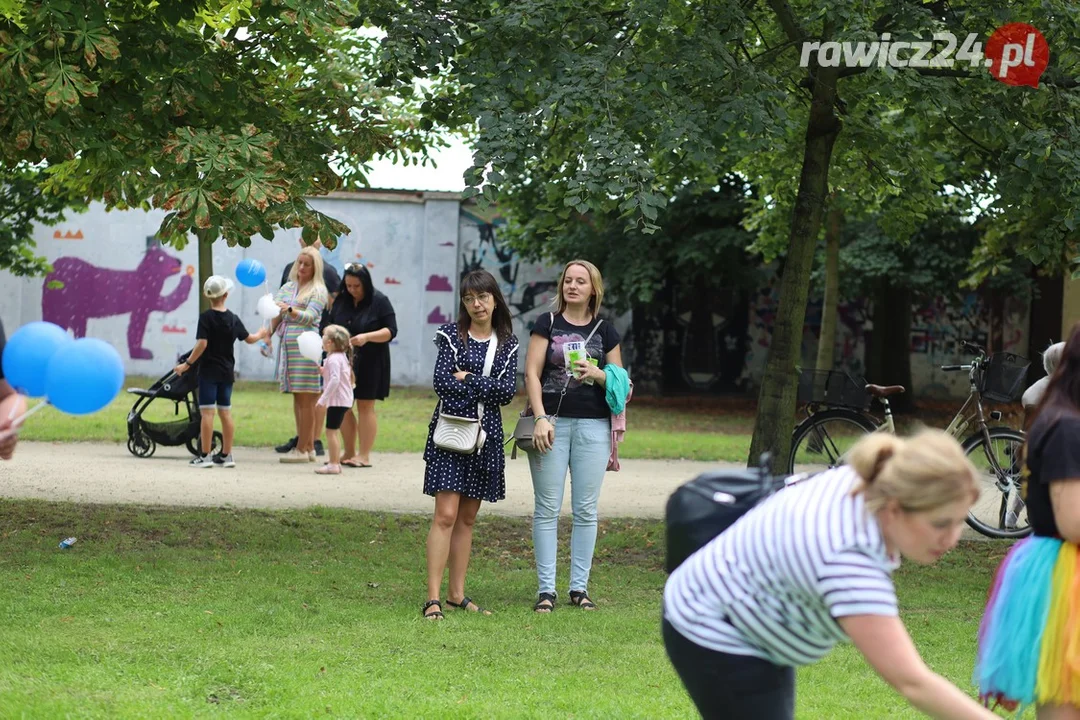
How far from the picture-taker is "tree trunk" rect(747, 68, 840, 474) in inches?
332

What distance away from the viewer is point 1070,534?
3.51 m

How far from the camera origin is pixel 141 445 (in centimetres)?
1250

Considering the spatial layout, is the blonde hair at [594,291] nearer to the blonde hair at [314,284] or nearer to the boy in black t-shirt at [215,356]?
the boy in black t-shirt at [215,356]

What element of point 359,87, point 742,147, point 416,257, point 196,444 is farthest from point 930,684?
point 416,257

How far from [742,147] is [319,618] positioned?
4664 mm

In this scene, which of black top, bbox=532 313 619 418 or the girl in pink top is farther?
the girl in pink top

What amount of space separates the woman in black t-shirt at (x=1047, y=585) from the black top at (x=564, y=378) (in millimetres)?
3419

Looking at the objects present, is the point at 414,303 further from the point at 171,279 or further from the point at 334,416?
the point at 334,416

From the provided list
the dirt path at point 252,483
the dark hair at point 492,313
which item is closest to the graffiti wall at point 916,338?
the dirt path at point 252,483

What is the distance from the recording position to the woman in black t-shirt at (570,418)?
6910 mm

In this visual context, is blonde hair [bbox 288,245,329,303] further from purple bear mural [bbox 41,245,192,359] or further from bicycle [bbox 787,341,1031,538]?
purple bear mural [bbox 41,245,192,359]

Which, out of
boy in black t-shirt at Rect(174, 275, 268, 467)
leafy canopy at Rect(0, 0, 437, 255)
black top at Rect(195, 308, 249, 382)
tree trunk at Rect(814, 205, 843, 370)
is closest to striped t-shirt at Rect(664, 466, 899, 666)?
leafy canopy at Rect(0, 0, 437, 255)

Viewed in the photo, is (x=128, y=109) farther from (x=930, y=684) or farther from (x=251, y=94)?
(x=930, y=684)

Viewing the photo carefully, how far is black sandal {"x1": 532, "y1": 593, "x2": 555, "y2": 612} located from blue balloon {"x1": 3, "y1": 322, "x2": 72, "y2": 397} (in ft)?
10.6
